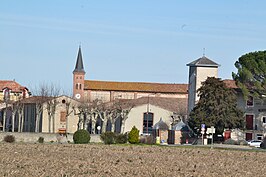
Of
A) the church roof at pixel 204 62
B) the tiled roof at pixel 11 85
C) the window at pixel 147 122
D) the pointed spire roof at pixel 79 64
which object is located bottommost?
the window at pixel 147 122

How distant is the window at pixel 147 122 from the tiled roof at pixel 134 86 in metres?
41.2

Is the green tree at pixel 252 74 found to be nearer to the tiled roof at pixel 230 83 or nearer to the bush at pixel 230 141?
the bush at pixel 230 141

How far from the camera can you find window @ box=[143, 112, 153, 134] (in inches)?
4254

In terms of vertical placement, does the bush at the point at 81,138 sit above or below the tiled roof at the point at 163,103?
below

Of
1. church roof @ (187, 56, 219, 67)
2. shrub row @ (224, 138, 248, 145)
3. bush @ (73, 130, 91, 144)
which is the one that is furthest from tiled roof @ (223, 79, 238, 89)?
bush @ (73, 130, 91, 144)

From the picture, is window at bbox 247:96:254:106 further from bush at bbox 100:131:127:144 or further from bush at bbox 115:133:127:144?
bush at bbox 100:131:127:144

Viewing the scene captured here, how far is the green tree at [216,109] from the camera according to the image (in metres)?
84.2

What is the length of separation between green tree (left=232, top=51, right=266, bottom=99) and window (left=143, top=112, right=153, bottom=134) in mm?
20129

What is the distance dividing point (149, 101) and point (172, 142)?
22230 millimetres

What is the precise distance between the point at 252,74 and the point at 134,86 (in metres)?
64.9

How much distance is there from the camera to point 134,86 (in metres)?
153

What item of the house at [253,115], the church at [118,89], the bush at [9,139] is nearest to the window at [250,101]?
the house at [253,115]

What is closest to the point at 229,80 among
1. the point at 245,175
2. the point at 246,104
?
the point at 246,104

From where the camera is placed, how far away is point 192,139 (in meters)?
88.6
